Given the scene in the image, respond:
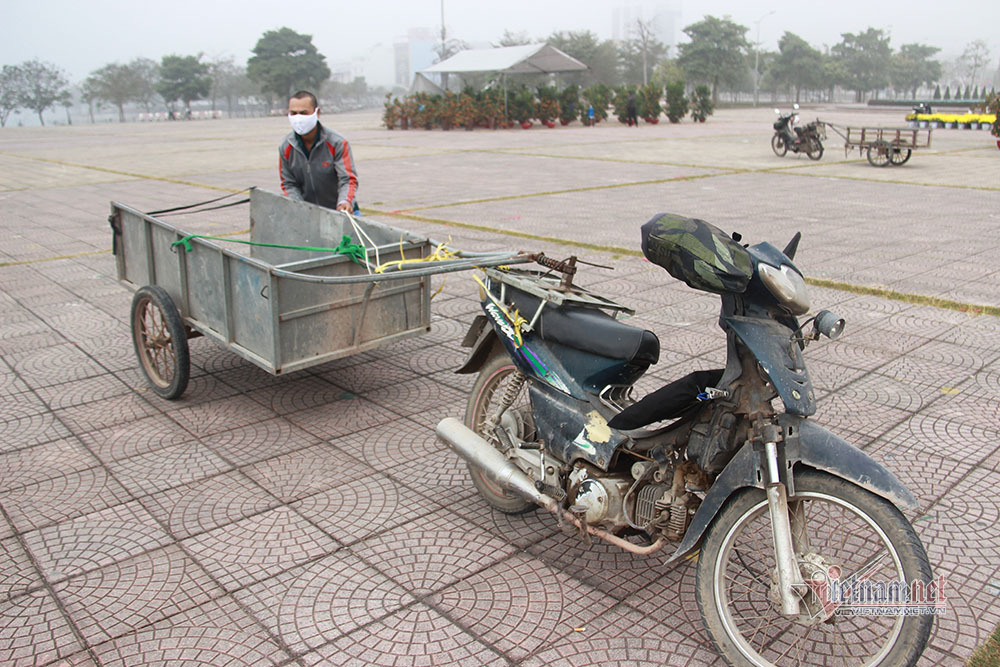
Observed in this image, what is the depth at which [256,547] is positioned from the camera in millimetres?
3494

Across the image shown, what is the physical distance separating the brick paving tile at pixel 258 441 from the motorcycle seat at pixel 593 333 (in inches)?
68.9

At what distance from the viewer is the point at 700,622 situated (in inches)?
118

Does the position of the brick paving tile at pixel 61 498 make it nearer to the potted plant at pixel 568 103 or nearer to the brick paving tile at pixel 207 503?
the brick paving tile at pixel 207 503

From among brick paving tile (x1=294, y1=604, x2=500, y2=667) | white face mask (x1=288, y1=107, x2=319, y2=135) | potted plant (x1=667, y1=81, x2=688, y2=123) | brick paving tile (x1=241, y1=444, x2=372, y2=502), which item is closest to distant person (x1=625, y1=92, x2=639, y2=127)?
potted plant (x1=667, y1=81, x2=688, y2=123)

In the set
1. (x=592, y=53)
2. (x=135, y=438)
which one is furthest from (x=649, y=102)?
(x=592, y=53)

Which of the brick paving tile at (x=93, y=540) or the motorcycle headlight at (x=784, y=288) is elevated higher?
the motorcycle headlight at (x=784, y=288)

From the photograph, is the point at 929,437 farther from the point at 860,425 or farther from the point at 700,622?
the point at 700,622

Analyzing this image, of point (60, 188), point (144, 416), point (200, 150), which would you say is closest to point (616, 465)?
point (144, 416)

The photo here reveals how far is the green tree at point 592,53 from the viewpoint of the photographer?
269ft

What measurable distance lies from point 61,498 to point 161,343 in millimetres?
1414

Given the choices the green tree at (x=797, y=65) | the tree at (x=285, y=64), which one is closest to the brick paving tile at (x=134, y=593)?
the tree at (x=285, y=64)

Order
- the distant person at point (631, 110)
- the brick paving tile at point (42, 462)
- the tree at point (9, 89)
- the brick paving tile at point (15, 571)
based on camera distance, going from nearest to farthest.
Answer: the brick paving tile at point (15, 571)
the brick paving tile at point (42, 462)
the distant person at point (631, 110)
the tree at point (9, 89)

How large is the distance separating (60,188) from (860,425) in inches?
620

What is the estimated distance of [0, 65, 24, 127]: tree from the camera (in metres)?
77.1
